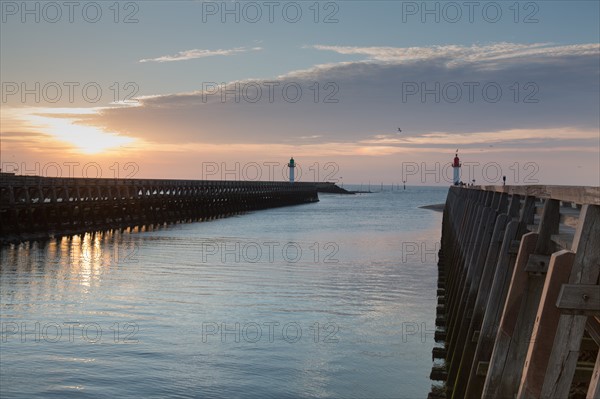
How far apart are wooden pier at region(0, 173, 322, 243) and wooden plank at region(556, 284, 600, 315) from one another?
34.0m

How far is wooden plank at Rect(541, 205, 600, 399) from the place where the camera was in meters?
4.40

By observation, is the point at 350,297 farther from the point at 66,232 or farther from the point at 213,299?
the point at 66,232

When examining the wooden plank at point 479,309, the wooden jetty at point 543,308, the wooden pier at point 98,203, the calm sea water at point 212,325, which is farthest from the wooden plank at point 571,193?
the wooden pier at point 98,203

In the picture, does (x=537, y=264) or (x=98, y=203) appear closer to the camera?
(x=537, y=264)

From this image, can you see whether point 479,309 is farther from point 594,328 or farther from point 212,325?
point 212,325

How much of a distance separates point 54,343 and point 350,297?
353 inches

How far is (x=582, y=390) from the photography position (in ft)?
19.4

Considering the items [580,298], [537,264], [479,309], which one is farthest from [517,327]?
[479,309]

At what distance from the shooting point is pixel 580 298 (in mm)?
4461

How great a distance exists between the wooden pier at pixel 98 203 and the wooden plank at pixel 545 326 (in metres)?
33.7

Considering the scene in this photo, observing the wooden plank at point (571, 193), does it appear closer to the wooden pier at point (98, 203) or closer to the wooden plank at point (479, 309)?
the wooden plank at point (479, 309)

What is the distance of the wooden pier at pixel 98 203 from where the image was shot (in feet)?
126

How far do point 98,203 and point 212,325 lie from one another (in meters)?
35.5

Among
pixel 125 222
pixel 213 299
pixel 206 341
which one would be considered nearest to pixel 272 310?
pixel 213 299
